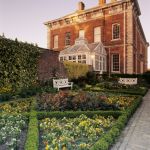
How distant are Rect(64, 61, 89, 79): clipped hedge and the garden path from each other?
11396 mm

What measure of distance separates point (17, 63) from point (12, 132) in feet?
26.5

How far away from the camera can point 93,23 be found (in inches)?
1131

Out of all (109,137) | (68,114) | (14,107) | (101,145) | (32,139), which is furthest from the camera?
(14,107)

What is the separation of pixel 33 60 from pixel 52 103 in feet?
20.2

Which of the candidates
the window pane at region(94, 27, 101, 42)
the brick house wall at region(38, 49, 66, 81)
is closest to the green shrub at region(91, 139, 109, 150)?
the brick house wall at region(38, 49, 66, 81)

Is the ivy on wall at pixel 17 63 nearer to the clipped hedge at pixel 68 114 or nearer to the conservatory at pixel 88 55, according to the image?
the clipped hedge at pixel 68 114

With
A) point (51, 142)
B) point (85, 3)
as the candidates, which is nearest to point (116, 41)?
point (85, 3)

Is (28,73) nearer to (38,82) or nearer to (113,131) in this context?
(38,82)

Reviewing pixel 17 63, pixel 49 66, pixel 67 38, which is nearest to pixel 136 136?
pixel 17 63

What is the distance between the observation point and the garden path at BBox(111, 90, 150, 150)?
5047mm

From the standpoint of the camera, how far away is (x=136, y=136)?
5.79 meters

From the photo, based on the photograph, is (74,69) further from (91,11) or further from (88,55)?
(91,11)

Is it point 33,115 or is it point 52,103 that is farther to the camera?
point 52,103

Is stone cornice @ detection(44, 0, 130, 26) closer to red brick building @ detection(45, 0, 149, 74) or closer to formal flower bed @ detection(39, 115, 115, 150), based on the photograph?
red brick building @ detection(45, 0, 149, 74)
